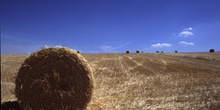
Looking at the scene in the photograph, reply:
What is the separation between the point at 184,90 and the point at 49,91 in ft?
19.3

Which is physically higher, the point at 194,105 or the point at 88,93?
the point at 88,93

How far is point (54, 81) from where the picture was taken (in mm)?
5086

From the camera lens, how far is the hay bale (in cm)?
488

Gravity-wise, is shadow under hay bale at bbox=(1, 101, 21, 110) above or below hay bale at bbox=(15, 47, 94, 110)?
below

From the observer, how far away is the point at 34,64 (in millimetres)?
5023

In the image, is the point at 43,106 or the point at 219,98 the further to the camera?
the point at 219,98

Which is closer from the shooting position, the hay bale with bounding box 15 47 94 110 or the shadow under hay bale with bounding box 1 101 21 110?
the shadow under hay bale with bounding box 1 101 21 110

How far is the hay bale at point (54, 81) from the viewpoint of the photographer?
488cm

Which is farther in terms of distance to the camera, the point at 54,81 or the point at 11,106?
the point at 54,81

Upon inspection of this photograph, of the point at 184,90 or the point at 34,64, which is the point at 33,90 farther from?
the point at 184,90

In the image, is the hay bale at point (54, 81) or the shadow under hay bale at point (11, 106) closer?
the shadow under hay bale at point (11, 106)

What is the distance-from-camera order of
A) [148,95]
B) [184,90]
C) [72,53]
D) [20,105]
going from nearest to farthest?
[20,105] → [72,53] → [148,95] → [184,90]

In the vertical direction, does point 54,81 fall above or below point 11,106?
above

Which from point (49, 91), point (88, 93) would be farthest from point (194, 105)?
point (49, 91)
